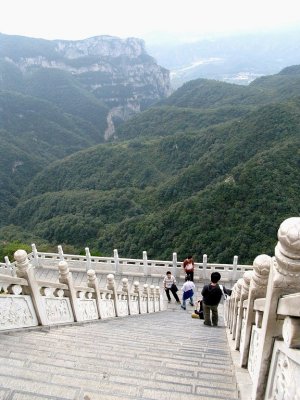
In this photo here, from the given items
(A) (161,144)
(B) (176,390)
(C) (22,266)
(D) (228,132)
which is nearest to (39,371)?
(B) (176,390)

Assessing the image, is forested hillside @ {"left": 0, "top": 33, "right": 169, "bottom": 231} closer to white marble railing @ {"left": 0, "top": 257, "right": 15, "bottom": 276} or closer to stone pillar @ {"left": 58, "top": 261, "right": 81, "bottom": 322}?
white marble railing @ {"left": 0, "top": 257, "right": 15, "bottom": 276}

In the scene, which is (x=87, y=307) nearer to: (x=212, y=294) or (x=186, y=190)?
(x=212, y=294)

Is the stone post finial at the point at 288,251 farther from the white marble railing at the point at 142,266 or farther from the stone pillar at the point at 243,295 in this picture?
the white marble railing at the point at 142,266

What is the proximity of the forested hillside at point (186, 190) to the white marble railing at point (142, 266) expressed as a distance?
412 inches

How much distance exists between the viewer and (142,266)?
52.6 feet

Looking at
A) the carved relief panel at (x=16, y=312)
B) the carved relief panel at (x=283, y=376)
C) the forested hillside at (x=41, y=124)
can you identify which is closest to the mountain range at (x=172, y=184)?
the forested hillside at (x=41, y=124)

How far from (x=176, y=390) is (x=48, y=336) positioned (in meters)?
2.46

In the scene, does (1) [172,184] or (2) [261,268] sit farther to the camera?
(1) [172,184]

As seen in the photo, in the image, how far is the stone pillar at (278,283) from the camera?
2.00m

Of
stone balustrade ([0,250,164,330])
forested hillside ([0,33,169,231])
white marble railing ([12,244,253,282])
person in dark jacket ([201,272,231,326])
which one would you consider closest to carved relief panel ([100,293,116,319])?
stone balustrade ([0,250,164,330])

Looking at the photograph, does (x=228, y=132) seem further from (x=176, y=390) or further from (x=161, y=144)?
(x=176, y=390)

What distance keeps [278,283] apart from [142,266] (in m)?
14.0

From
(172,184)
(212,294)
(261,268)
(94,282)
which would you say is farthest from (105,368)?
(172,184)

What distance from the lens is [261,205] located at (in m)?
29.9
